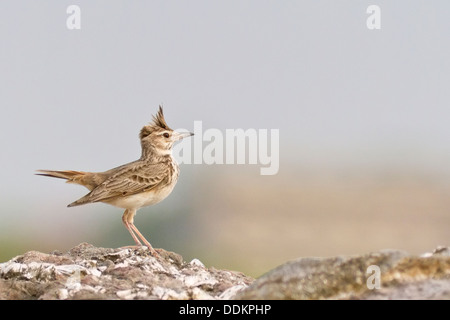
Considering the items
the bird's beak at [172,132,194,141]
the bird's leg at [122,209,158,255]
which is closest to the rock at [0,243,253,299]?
the bird's leg at [122,209,158,255]

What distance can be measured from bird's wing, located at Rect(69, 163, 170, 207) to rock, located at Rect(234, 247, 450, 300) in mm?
3400

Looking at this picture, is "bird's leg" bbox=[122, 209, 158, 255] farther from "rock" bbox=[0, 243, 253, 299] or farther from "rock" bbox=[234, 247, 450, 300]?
"rock" bbox=[234, 247, 450, 300]

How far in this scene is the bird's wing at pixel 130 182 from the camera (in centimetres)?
743

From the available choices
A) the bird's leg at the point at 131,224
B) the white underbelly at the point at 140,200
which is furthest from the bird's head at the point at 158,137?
the bird's leg at the point at 131,224

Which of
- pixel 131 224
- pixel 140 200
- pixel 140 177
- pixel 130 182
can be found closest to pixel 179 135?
pixel 140 177

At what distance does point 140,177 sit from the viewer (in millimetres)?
7703

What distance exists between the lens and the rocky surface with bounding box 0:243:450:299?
4.22 meters

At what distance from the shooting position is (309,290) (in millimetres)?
4219

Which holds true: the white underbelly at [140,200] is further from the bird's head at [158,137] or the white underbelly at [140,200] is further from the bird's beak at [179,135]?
the bird's beak at [179,135]
